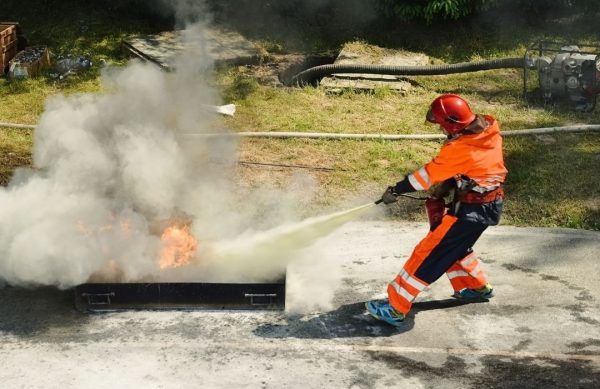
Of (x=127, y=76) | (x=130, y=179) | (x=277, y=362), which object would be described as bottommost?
(x=277, y=362)

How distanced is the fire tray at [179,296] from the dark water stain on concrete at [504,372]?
979mm

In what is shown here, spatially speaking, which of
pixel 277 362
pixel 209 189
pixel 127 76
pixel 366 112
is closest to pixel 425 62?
pixel 366 112

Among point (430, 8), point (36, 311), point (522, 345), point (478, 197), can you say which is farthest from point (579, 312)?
point (430, 8)

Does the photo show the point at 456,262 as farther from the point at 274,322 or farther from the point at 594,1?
the point at 594,1

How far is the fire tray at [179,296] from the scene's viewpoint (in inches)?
221

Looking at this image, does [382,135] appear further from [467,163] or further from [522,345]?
[522,345]

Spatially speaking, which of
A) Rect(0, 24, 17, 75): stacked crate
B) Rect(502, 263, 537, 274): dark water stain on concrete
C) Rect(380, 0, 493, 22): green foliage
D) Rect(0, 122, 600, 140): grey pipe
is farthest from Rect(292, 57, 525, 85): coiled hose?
Rect(502, 263, 537, 274): dark water stain on concrete

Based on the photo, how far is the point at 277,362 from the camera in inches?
200

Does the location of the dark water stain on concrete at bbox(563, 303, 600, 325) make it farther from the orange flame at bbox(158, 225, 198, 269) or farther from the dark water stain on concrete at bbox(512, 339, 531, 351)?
the orange flame at bbox(158, 225, 198, 269)

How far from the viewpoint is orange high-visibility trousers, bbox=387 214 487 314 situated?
17.6ft

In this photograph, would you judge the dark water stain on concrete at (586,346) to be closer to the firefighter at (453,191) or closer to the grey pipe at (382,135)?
the firefighter at (453,191)

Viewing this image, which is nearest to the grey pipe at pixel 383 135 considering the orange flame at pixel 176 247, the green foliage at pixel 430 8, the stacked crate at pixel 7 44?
the orange flame at pixel 176 247

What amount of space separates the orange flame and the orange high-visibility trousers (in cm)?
175

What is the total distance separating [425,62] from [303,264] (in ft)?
21.2
